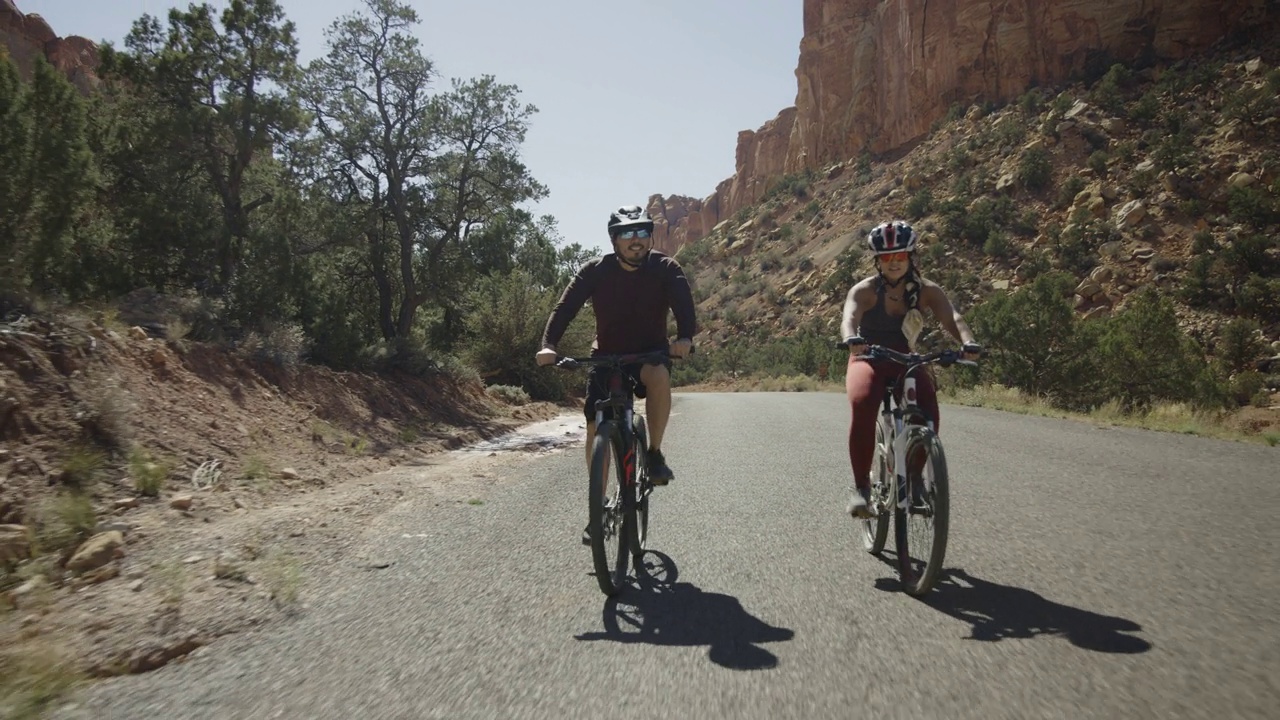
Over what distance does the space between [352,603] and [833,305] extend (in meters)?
47.4

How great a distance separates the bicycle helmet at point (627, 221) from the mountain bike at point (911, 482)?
1.32 m

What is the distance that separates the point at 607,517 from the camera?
372cm

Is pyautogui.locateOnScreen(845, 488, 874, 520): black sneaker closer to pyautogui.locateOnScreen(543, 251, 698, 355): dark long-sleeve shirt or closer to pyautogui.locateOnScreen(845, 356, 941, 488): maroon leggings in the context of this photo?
pyautogui.locateOnScreen(845, 356, 941, 488): maroon leggings

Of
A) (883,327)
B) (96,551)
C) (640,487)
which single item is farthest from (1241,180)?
(96,551)

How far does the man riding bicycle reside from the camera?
168 inches

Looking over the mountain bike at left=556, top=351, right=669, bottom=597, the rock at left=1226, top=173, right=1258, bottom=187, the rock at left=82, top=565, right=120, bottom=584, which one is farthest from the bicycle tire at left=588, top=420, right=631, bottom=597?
the rock at left=1226, top=173, right=1258, bottom=187

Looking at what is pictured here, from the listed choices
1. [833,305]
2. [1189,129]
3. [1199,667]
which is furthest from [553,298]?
[1189,129]

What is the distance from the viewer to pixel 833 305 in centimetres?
4862

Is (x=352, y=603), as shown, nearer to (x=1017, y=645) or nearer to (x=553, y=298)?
(x=1017, y=645)

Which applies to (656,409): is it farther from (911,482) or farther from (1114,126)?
(1114,126)

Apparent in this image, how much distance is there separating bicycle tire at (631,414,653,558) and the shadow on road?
1285 millimetres

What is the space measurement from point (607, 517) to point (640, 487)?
555 mm

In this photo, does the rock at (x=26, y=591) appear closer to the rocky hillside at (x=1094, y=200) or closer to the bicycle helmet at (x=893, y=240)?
the bicycle helmet at (x=893, y=240)

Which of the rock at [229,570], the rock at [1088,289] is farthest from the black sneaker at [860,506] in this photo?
the rock at [1088,289]
